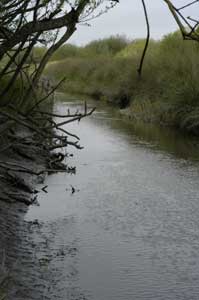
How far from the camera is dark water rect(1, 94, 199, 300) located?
7039 mm

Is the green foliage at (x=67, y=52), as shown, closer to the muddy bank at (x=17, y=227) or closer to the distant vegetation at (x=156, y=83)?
the distant vegetation at (x=156, y=83)

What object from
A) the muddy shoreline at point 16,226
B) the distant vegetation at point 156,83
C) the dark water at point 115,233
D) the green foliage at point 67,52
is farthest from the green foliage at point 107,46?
the muddy shoreline at point 16,226

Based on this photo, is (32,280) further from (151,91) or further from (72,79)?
(72,79)

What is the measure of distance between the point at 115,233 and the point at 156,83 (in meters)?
18.7

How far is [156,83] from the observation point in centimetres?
2709

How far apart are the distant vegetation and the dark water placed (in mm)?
6894

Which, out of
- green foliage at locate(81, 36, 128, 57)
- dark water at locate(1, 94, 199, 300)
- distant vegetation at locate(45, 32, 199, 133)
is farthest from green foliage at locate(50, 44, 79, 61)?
dark water at locate(1, 94, 199, 300)

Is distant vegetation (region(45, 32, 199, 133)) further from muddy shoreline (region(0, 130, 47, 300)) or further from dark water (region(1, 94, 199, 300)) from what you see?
muddy shoreline (region(0, 130, 47, 300))

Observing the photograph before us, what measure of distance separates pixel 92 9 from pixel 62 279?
162 inches

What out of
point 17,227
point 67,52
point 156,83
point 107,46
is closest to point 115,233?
point 17,227

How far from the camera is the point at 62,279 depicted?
719 centimetres

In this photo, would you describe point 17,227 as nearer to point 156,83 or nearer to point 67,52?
point 156,83

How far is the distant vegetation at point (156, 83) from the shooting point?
74.8ft

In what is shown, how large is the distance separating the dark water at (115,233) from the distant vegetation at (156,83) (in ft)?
22.6
